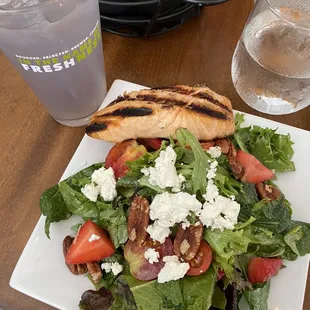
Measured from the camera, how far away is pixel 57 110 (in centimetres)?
93

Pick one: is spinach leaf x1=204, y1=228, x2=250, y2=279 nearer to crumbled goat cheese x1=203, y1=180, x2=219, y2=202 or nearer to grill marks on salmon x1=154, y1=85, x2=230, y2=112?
crumbled goat cheese x1=203, y1=180, x2=219, y2=202

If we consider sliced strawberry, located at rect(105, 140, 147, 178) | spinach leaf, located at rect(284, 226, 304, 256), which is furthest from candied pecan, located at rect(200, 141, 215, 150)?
spinach leaf, located at rect(284, 226, 304, 256)

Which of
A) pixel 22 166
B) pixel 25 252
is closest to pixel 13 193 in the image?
pixel 22 166

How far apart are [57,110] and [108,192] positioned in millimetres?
275

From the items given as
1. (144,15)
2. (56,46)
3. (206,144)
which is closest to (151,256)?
(206,144)

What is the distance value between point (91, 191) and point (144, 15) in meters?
0.51

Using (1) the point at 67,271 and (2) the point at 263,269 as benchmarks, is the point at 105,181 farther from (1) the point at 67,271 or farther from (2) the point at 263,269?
(2) the point at 263,269

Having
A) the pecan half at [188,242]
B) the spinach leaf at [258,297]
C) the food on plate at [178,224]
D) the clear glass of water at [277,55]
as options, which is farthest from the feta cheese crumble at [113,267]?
the clear glass of water at [277,55]

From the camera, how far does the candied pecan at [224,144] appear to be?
81 cm

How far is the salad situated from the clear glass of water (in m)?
0.16

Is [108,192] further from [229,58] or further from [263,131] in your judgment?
[229,58]

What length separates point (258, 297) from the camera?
70 centimetres

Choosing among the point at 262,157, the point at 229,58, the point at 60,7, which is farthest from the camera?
the point at 229,58

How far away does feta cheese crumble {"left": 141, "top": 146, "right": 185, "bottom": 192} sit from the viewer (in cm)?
70
